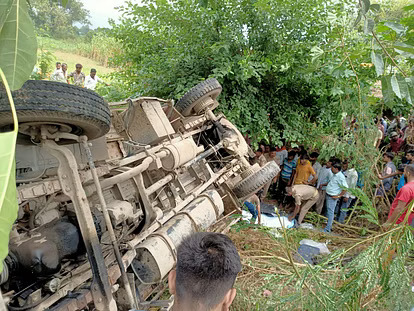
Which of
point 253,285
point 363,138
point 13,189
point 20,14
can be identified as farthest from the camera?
point 363,138

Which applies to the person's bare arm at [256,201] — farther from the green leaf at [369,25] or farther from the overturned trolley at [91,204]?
the green leaf at [369,25]

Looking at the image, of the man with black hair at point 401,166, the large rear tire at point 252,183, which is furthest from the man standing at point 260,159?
the man with black hair at point 401,166

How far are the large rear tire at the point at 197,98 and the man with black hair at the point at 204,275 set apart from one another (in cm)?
385

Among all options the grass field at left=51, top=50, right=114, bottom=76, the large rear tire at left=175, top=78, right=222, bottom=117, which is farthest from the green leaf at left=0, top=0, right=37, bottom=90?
the grass field at left=51, top=50, right=114, bottom=76

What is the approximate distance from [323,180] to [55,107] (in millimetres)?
5999

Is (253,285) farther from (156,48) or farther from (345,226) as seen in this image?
(156,48)

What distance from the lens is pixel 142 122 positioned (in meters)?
4.33

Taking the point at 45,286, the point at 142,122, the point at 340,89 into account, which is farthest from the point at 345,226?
the point at 45,286

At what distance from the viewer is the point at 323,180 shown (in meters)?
6.96

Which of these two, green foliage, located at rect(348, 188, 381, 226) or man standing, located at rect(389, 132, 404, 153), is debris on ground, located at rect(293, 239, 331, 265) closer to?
green foliage, located at rect(348, 188, 381, 226)

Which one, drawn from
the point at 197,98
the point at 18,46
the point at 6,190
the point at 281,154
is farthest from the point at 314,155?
the point at 6,190

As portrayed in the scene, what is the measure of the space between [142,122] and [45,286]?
2424mm

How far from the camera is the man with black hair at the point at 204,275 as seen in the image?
54.6 inches

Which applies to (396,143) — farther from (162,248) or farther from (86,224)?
(86,224)
